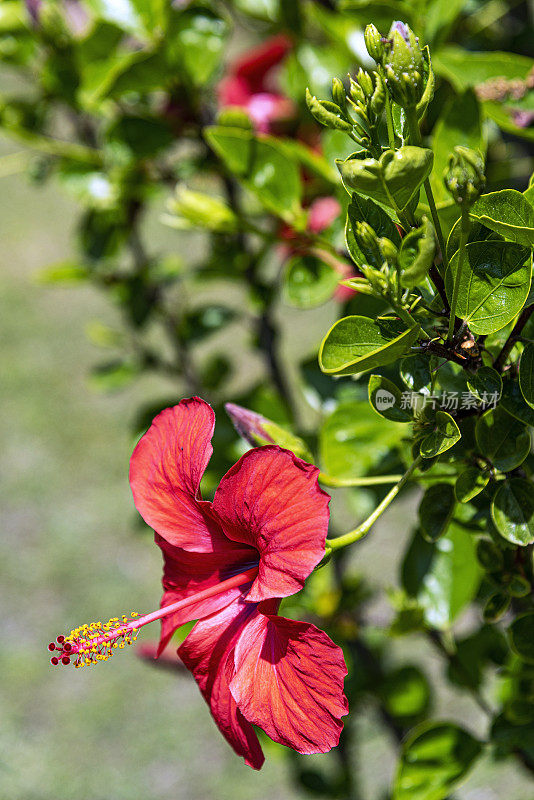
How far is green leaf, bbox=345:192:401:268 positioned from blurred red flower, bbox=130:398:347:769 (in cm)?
15

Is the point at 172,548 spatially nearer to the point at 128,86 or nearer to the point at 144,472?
the point at 144,472

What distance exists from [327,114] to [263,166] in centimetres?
36

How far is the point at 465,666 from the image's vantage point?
1.00 metres

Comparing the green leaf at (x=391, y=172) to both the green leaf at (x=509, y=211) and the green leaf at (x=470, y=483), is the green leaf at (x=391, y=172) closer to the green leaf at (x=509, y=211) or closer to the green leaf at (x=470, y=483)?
the green leaf at (x=509, y=211)

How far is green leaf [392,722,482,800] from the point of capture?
874 mm

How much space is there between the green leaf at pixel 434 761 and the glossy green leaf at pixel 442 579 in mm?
117

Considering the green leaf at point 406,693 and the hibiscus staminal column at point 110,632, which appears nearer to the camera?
the hibiscus staminal column at point 110,632

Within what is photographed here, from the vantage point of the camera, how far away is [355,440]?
0.83 meters

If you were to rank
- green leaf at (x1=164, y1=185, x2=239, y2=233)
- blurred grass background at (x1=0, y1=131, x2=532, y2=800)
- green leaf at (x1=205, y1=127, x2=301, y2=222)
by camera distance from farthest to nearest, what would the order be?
blurred grass background at (x1=0, y1=131, x2=532, y2=800)
green leaf at (x1=164, y1=185, x2=239, y2=233)
green leaf at (x1=205, y1=127, x2=301, y2=222)

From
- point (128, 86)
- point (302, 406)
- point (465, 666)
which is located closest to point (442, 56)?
point (128, 86)

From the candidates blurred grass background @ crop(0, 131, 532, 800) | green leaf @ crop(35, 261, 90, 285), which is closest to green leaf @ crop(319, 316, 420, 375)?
green leaf @ crop(35, 261, 90, 285)

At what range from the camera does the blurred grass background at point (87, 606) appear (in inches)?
88.7

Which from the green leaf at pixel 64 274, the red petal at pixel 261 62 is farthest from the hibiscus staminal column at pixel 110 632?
the red petal at pixel 261 62

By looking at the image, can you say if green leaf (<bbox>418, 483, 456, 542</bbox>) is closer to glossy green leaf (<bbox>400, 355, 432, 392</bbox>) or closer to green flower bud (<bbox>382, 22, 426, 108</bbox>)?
glossy green leaf (<bbox>400, 355, 432, 392</bbox>)
